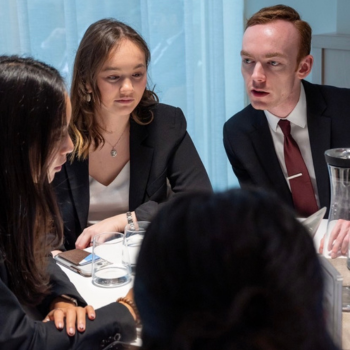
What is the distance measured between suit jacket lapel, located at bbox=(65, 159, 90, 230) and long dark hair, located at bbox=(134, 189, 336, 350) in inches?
65.0

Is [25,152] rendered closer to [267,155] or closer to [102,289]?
[102,289]

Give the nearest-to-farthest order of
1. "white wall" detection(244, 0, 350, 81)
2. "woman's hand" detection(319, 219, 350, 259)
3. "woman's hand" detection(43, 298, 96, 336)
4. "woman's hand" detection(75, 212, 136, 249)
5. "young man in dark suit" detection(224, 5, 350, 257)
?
1. "woman's hand" detection(43, 298, 96, 336)
2. "woman's hand" detection(319, 219, 350, 259)
3. "woman's hand" detection(75, 212, 136, 249)
4. "young man in dark suit" detection(224, 5, 350, 257)
5. "white wall" detection(244, 0, 350, 81)

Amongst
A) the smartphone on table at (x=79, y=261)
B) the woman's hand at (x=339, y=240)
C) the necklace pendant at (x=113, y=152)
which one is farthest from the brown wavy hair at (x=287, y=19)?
the smartphone on table at (x=79, y=261)

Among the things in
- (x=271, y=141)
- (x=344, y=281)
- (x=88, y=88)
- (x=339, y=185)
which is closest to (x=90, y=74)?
(x=88, y=88)

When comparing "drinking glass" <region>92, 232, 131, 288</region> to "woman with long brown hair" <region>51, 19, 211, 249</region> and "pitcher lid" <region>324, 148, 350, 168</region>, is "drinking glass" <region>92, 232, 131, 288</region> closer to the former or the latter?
"woman with long brown hair" <region>51, 19, 211, 249</region>

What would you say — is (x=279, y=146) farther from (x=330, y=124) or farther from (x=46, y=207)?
(x=46, y=207)

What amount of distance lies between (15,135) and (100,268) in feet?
1.72

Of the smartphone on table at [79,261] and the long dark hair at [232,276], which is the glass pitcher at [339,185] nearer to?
the smartphone on table at [79,261]

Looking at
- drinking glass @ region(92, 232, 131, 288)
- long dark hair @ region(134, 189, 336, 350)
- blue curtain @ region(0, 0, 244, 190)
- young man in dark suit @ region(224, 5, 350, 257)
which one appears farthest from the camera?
blue curtain @ region(0, 0, 244, 190)

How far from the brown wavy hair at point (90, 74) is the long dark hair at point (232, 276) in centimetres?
167

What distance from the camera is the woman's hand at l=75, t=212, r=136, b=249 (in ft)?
6.41

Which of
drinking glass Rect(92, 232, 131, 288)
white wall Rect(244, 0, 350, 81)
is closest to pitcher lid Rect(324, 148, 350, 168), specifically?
drinking glass Rect(92, 232, 131, 288)

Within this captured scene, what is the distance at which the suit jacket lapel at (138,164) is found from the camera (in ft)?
7.55

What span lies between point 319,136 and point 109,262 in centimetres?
113
